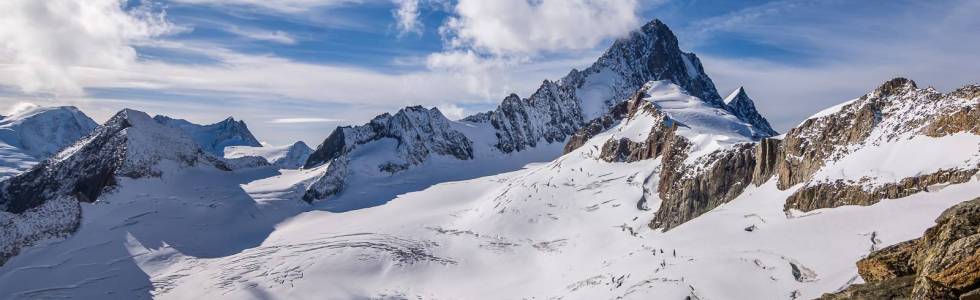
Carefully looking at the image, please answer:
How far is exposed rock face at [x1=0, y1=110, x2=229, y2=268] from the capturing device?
490 ft

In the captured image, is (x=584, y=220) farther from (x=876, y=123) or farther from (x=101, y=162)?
(x=101, y=162)

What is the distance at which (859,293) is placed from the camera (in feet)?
96.8

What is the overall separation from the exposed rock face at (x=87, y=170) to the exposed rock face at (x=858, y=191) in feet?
493

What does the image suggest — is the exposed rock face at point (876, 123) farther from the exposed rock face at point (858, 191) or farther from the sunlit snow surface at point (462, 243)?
the sunlit snow surface at point (462, 243)

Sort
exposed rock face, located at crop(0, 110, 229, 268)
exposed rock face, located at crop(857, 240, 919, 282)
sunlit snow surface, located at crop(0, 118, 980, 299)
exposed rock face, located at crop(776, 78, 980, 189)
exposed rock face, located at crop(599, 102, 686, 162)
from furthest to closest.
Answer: exposed rock face, located at crop(0, 110, 229, 268), exposed rock face, located at crop(599, 102, 686, 162), exposed rock face, located at crop(776, 78, 980, 189), sunlit snow surface, located at crop(0, 118, 980, 299), exposed rock face, located at crop(857, 240, 919, 282)

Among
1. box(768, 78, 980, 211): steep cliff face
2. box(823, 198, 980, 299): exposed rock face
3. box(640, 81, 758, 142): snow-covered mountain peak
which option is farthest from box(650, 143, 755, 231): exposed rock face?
box(823, 198, 980, 299): exposed rock face

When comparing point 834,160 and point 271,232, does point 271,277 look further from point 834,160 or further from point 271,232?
point 834,160

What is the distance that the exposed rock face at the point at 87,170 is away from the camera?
149 m

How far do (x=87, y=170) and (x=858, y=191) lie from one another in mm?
180795

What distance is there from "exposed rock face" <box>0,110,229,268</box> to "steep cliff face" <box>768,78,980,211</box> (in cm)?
15095

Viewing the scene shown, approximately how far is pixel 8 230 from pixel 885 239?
534ft

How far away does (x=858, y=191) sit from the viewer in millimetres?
72000

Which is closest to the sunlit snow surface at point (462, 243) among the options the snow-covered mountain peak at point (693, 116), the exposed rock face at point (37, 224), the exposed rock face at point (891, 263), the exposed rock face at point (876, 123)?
the exposed rock face at point (37, 224)

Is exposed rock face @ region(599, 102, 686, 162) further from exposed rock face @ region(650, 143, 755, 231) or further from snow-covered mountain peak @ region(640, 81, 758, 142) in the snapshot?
exposed rock face @ region(650, 143, 755, 231)
